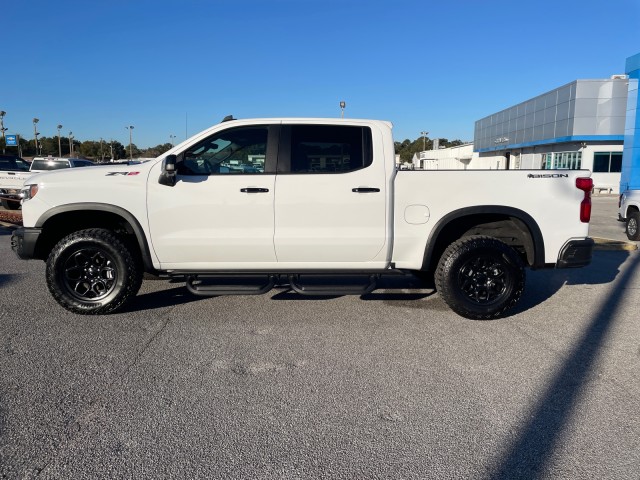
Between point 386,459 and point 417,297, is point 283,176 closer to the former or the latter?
point 417,297

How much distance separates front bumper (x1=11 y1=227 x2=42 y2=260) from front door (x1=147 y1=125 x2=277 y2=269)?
48.3 inches

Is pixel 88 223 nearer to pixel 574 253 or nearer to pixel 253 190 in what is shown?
pixel 253 190

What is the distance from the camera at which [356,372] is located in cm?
392

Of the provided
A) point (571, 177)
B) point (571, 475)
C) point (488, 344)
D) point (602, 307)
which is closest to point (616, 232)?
point (602, 307)

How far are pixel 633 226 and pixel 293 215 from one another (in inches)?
372

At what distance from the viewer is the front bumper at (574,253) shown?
5.20m

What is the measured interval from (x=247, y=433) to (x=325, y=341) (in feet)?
5.52

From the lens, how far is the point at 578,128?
115 ft

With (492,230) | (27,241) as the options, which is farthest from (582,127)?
(27,241)

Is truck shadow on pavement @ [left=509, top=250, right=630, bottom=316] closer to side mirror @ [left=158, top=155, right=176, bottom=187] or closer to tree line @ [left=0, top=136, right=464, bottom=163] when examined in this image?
side mirror @ [left=158, top=155, right=176, bottom=187]

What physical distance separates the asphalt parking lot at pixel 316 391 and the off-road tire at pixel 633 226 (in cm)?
620

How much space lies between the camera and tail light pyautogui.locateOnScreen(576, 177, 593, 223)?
16.8ft

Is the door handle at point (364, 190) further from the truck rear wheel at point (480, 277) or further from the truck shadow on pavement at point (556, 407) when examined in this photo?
the truck shadow on pavement at point (556, 407)

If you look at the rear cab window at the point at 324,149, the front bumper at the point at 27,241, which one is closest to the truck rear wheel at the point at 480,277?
the rear cab window at the point at 324,149
